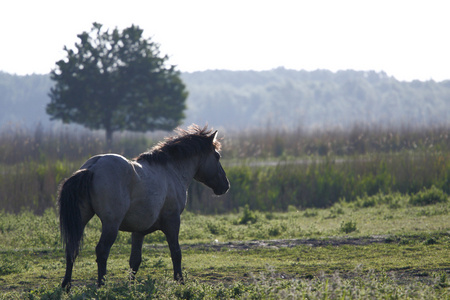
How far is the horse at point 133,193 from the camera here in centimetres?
592

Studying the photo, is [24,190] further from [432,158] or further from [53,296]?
[432,158]

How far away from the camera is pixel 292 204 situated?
16609 mm

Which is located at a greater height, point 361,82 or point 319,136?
point 361,82

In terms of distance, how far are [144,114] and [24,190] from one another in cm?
2026

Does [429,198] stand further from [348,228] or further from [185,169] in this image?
[185,169]

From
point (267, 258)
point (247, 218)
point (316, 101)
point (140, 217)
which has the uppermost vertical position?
point (316, 101)

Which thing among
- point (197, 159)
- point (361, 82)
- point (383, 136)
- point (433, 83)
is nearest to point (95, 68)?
point (383, 136)

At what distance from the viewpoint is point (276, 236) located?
11664mm

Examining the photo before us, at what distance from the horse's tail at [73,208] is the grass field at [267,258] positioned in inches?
19.7

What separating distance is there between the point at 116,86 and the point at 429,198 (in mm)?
23075

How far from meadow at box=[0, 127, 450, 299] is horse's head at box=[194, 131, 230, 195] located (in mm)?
1151

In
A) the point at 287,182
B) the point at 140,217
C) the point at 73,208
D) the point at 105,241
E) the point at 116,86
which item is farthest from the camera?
the point at 116,86

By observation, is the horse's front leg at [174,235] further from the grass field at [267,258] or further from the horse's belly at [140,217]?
the horse's belly at [140,217]

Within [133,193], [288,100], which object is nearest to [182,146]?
[133,193]
